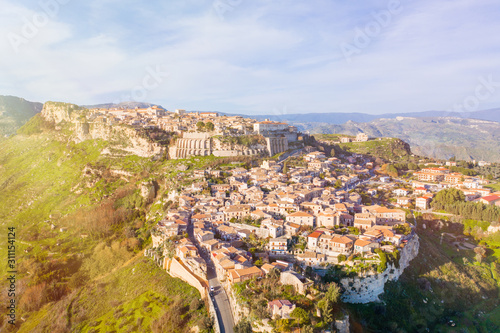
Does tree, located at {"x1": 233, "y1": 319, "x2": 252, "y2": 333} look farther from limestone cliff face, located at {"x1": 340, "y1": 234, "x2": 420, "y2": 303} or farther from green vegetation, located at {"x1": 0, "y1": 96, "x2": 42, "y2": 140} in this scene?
green vegetation, located at {"x1": 0, "y1": 96, "x2": 42, "y2": 140}

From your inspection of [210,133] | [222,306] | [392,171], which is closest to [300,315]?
[222,306]

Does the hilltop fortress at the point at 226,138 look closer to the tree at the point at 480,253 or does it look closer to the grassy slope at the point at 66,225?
the grassy slope at the point at 66,225

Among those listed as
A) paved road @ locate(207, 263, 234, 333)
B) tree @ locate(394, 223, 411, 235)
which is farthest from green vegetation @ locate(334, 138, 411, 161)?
paved road @ locate(207, 263, 234, 333)

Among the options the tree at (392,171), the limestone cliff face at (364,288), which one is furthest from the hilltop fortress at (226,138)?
the limestone cliff face at (364,288)

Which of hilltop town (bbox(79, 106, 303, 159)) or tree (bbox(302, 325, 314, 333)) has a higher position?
hilltop town (bbox(79, 106, 303, 159))

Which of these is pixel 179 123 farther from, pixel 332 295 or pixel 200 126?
pixel 332 295

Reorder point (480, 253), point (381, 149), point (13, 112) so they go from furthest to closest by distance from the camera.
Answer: point (13, 112) → point (381, 149) → point (480, 253)

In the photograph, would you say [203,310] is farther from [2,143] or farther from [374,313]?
[2,143]
